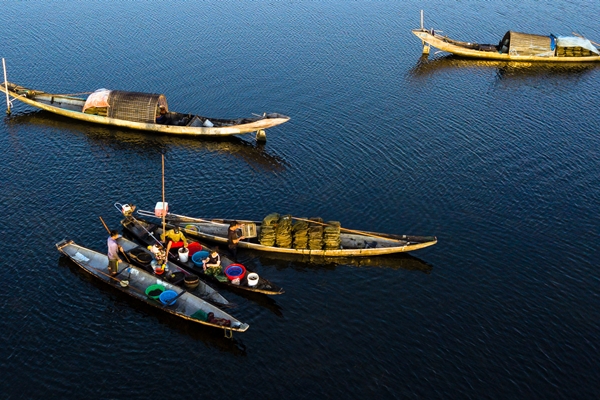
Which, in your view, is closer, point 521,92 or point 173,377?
point 173,377

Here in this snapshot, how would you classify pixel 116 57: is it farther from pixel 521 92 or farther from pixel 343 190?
pixel 521 92

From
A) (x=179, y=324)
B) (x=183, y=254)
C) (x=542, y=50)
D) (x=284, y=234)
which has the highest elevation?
(x=542, y=50)

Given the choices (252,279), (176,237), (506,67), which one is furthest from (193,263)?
(506,67)

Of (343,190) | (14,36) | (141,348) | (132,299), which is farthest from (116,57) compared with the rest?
(141,348)

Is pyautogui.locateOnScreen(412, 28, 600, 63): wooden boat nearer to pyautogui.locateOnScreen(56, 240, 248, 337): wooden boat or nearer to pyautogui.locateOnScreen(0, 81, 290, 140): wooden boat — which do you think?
pyautogui.locateOnScreen(0, 81, 290, 140): wooden boat

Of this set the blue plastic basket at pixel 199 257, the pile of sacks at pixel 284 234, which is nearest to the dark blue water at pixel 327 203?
the pile of sacks at pixel 284 234

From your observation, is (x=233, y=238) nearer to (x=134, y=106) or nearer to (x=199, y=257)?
(x=199, y=257)
